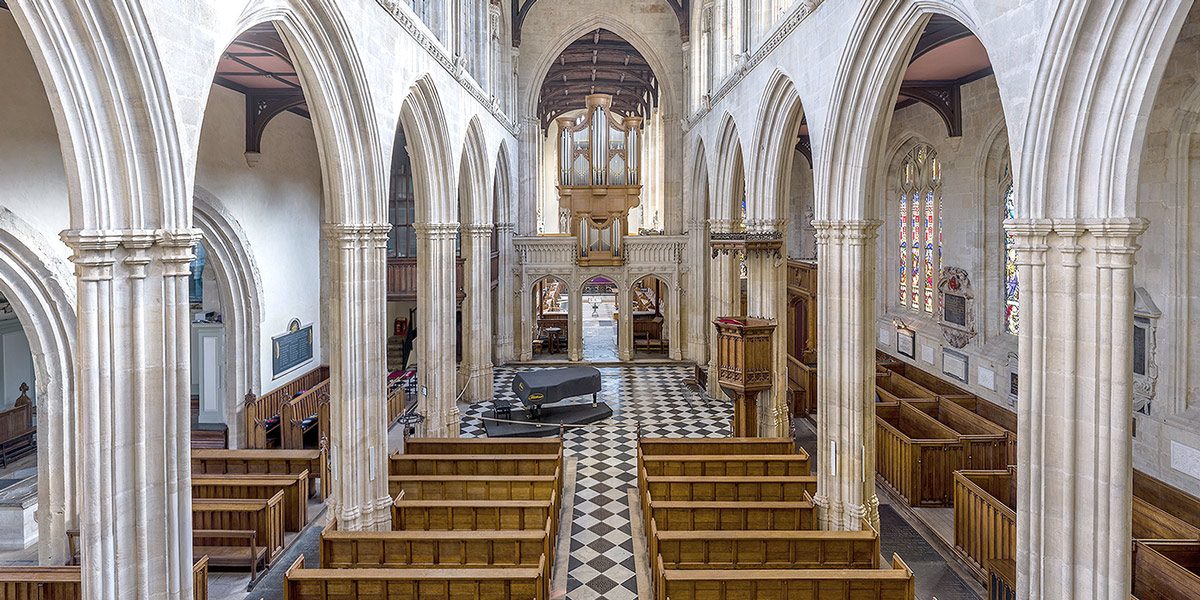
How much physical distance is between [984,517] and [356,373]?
7.37m

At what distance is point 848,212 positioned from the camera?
909cm

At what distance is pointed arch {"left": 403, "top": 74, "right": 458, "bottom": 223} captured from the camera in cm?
1154

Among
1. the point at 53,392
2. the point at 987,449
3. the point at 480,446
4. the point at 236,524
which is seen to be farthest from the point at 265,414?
the point at 987,449

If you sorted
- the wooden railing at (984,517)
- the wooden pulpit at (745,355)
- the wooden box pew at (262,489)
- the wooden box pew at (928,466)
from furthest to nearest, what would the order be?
1. the wooden pulpit at (745,355)
2. the wooden box pew at (928,466)
3. the wooden box pew at (262,489)
4. the wooden railing at (984,517)

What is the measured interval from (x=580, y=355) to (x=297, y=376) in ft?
28.7

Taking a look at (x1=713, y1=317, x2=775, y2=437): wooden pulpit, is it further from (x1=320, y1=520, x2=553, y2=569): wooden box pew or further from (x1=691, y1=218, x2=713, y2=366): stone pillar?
(x1=691, y1=218, x2=713, y2=366): stone pillar

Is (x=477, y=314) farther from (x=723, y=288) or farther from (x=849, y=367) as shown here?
(x=849, y=367)

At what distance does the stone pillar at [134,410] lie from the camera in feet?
15.1

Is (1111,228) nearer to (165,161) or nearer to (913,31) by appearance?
(913,31)

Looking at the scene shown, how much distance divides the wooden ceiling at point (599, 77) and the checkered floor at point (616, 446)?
10.4m

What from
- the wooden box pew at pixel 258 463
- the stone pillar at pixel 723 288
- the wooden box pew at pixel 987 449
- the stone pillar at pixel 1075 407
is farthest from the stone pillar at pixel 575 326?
the stone pillar at pixel 1075 407

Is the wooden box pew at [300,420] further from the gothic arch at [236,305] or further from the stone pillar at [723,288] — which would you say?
the stone pillar at [723,288]

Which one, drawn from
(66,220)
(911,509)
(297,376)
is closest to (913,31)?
(911,509)

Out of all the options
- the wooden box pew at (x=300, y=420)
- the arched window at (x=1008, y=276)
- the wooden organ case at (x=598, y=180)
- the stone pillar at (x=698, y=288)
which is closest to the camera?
the arched window at (x=1008, y=276)
